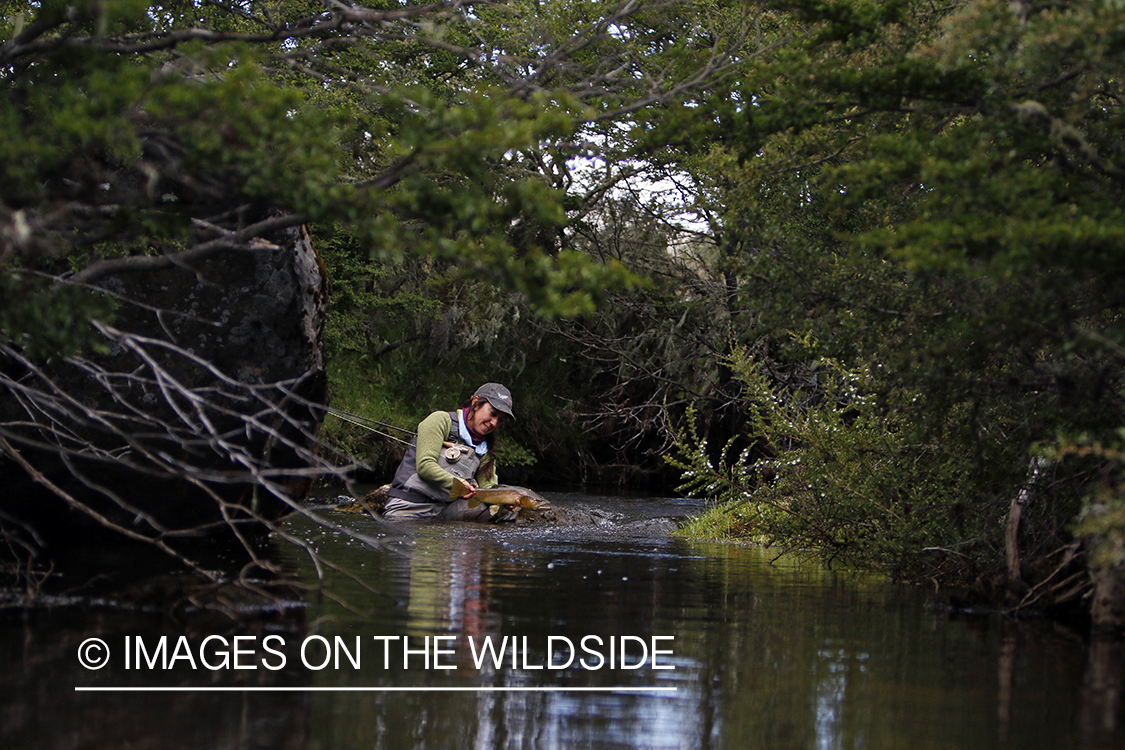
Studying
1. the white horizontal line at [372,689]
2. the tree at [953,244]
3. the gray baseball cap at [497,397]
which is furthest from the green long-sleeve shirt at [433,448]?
the white horizontal line at [372,689]

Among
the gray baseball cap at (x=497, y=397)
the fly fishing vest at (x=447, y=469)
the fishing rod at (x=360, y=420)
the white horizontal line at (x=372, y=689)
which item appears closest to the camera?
the white horizontal line at (x=372, y=689)

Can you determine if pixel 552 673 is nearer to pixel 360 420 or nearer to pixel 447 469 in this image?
pixel 447 469

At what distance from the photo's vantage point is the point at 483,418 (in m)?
13.3

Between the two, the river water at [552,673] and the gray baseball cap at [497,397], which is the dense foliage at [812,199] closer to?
the river water at [552,673]

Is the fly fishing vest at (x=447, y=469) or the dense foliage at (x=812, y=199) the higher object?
the dense foliage at (x=812, y=199)

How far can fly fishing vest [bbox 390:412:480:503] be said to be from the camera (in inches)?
529

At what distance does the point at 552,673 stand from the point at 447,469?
8.48 meters

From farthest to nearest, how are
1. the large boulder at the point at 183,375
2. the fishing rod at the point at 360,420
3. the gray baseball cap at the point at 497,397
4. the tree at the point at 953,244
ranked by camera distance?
the gray baseball cap at the point at 497,397 < the large boulder at the point at 183,375 < the fishing rod at the point at 360,420 < the tree at the point at 953,244

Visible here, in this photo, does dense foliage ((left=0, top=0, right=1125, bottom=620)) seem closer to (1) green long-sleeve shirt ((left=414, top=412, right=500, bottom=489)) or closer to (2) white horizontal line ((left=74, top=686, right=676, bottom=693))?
(2) white horizontal line ((left=74, top=686, right=676, bottom=693))

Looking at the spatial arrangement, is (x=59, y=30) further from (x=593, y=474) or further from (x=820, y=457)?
(x=593, y=474)

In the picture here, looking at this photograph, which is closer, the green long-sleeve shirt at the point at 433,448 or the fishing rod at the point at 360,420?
the fishing rod at the point at 360,420

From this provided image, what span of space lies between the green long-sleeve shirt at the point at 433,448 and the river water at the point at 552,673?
196 inches

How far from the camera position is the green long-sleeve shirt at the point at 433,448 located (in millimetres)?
13188

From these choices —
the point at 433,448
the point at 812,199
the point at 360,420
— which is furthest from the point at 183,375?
the point at 360,420
